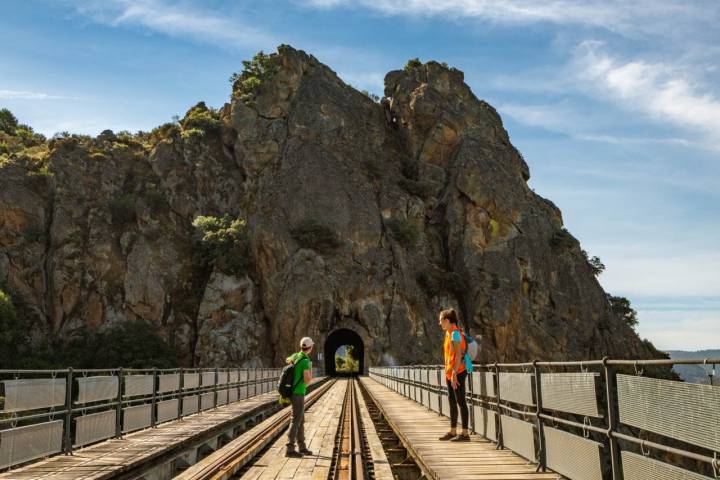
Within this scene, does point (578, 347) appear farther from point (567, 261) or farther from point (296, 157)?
point (296, 157)

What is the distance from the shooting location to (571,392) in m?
6.71

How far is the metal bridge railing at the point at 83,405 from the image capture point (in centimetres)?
802

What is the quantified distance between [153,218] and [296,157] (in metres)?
15.3

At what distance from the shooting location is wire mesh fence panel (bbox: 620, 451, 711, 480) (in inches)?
175

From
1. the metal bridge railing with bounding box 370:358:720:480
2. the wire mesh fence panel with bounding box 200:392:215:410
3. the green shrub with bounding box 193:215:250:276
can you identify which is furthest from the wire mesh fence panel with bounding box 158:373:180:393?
the green shrub with bounding box 193:215:250:276

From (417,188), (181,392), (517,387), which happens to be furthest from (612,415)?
(417,188)

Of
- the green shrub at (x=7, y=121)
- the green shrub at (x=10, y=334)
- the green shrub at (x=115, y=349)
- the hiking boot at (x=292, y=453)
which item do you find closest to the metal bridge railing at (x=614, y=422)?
the hiking boot at (x=292, y=453)

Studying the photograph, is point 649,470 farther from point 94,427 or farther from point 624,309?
point 624,309

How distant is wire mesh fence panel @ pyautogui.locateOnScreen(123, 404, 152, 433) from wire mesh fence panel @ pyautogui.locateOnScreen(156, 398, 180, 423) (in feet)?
1.61

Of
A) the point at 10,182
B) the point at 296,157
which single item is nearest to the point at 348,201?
the point at 296,157

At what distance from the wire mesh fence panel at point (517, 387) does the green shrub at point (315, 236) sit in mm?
50475

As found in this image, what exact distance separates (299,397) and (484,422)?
3.21m

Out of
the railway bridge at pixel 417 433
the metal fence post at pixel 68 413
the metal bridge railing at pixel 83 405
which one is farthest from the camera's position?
the metal fence post at pixel 68 413

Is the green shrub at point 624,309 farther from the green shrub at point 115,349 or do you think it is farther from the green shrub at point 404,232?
the green shrub at point 115,349
